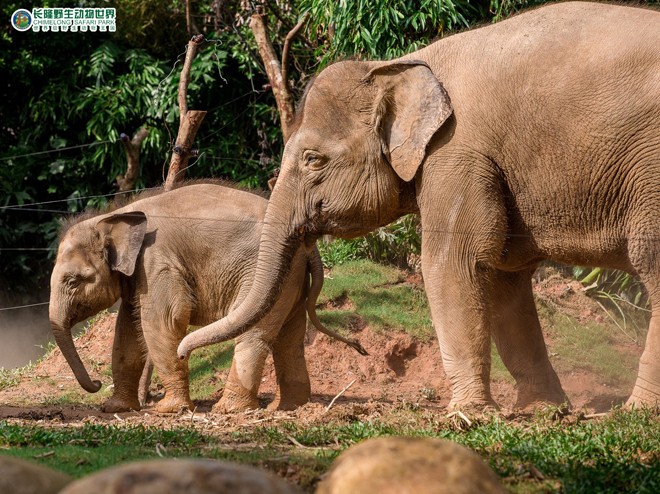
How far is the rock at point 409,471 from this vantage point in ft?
12.1

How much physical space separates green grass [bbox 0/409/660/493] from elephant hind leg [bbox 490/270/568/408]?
1.41 meters

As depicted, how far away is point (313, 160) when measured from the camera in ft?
27.0

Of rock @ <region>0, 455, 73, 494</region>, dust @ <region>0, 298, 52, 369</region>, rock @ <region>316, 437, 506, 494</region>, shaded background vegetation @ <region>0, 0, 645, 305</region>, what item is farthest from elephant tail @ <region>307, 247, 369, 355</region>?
dust @ <region>0, 298, 52, 369</region>

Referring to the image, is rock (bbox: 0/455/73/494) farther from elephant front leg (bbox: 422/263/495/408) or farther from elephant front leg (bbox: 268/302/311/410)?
elephant front leg (bbox: 268/302/311/410)

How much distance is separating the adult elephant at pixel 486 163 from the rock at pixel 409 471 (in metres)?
3.88

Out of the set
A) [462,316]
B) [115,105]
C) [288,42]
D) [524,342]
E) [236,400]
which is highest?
[288,42]

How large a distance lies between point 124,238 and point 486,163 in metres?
4.11

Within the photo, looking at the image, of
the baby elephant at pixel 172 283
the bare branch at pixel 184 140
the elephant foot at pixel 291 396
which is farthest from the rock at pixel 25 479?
the bare branch at pixel 184 140

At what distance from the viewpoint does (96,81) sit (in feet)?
56.0

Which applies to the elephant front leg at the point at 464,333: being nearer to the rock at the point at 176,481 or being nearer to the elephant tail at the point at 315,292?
the elephant tail at the point at 315,292

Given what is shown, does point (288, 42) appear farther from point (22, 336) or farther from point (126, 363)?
point (22, 336)

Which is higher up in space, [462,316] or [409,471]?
[409,471]

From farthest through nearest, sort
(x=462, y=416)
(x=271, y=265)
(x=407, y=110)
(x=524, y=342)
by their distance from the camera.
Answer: (x=524, y=342), (x=271, y=265), (x=407, y=110), (x=462, y=416)

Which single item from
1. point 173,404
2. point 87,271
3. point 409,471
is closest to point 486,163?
point 173,404
